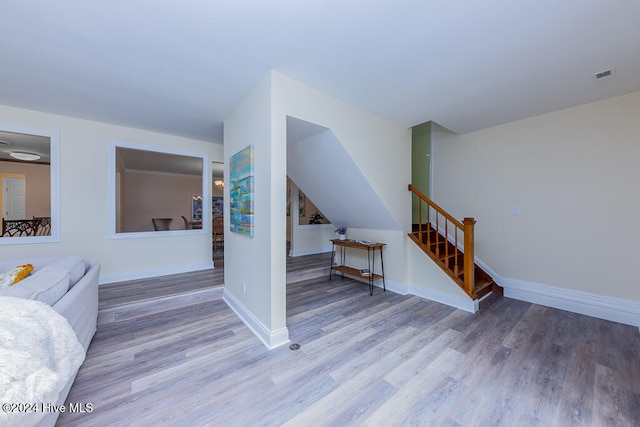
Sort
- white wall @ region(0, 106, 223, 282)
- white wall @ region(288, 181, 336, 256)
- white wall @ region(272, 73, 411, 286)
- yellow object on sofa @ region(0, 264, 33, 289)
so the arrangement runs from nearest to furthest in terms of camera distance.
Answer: yellow object on sofa @ region(0, 264, 33, 289), white wall @ region(272, 73, 411, 286), white wall @ region(0, 106, 223, 282), white wall @ region(288, 181, 336, 256)

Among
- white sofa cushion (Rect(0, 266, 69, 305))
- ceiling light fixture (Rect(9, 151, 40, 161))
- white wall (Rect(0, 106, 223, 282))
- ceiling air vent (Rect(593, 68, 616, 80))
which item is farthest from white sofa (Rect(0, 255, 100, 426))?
ceiling air vent (Rect(593, 68, 616, 80))

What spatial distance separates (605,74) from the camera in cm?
216

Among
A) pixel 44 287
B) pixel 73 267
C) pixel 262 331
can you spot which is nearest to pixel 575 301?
pixel 262 331

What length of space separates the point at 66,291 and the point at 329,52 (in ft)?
8.56

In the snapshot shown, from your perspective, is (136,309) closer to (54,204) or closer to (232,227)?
(232,227)

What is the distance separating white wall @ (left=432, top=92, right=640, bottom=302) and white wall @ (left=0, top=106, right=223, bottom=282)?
16.3 feet

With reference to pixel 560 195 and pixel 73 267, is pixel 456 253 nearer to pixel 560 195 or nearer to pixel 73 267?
pixel 560 195

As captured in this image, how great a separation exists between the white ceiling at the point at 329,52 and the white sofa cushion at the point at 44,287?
1.69 meters

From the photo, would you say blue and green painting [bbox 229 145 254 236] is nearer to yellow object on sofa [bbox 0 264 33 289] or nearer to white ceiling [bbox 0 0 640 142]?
white ceiling [bbox 0 0 640 142]

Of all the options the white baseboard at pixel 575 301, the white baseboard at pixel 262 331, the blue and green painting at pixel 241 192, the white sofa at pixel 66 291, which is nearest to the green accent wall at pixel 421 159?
the white baseboard at pixel 575 301

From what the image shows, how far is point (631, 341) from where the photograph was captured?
220cm

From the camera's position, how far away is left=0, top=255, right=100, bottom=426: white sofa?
1376 mm

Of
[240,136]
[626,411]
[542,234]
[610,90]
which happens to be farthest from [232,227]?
[610,90]

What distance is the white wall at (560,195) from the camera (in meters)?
2.60
